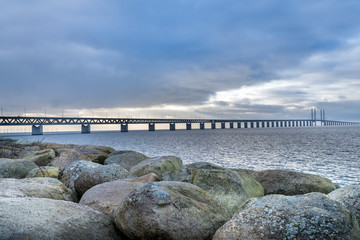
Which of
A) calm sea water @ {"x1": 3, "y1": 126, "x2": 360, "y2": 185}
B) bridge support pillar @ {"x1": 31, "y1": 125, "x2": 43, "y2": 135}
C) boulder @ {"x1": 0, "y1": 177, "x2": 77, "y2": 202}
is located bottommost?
calm sea water @ {"x1": 3, "y1": 126, "x2": 360, "y2": 185}

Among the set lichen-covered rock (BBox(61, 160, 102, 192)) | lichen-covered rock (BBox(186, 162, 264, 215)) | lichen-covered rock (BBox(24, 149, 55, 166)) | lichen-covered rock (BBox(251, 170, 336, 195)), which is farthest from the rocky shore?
lichen-covered rock (BBox(24, 149, 55, 166))

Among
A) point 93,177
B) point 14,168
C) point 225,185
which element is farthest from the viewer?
point 14,168

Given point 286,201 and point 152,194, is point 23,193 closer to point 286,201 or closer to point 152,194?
point 152,194

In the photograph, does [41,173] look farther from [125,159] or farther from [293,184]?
[293,184]

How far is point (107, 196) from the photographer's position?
18.6 feet

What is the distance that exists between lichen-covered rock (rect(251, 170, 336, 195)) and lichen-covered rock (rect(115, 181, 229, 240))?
243 inches

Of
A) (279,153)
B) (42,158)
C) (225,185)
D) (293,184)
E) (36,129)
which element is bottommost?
(279,153)

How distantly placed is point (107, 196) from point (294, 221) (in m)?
3.63

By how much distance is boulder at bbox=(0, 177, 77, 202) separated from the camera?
5.27 m

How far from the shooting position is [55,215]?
13.0 feet

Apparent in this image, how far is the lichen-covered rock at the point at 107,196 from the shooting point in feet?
17.4

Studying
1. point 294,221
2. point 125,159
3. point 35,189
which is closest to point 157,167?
point 125,159

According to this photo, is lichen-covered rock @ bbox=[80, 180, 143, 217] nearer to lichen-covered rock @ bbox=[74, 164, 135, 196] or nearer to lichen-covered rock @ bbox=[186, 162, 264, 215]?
lichen-covered rock @ bbox=[74, 164, 135, 196]

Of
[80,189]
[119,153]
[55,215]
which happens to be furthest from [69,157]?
[55,215]
